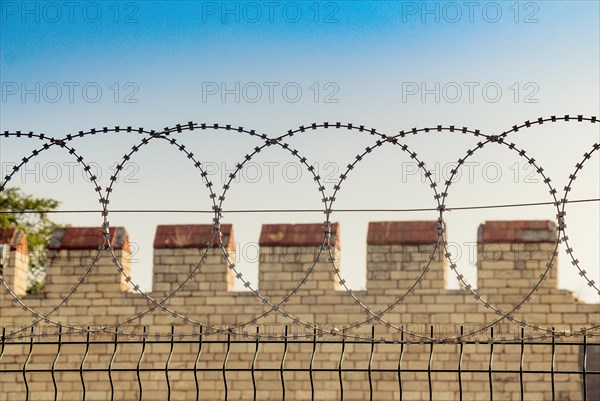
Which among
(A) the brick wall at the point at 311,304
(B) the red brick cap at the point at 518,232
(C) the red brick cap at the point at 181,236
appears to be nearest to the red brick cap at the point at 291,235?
(A) the brick wall at the point at 311,304

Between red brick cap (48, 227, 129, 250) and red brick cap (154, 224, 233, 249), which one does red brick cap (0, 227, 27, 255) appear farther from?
red brick cap (154, 224, 233, 249)

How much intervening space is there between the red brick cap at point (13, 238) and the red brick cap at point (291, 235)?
2519 millimetres

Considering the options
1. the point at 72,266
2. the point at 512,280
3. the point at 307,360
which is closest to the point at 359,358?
the point at 307,360

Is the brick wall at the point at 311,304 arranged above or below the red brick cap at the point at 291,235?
below

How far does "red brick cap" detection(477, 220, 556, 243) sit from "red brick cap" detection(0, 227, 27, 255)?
15.6ft

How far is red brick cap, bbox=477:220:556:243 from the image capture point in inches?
467

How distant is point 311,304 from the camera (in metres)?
12.2

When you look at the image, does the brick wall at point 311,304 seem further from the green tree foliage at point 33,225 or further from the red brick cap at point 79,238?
the green tree foliage at point 33,225

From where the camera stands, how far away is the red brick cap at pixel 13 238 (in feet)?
40.3

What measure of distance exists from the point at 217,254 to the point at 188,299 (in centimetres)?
59

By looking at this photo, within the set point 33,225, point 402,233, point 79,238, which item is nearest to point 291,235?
point 402,233

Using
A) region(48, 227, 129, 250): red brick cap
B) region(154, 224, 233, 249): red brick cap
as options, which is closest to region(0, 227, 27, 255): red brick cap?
region(48, 227, 129, 250): red brick cap

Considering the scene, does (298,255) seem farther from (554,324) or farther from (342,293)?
(554,324)

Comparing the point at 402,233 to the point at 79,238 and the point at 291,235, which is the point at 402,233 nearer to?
the point at 291,235
